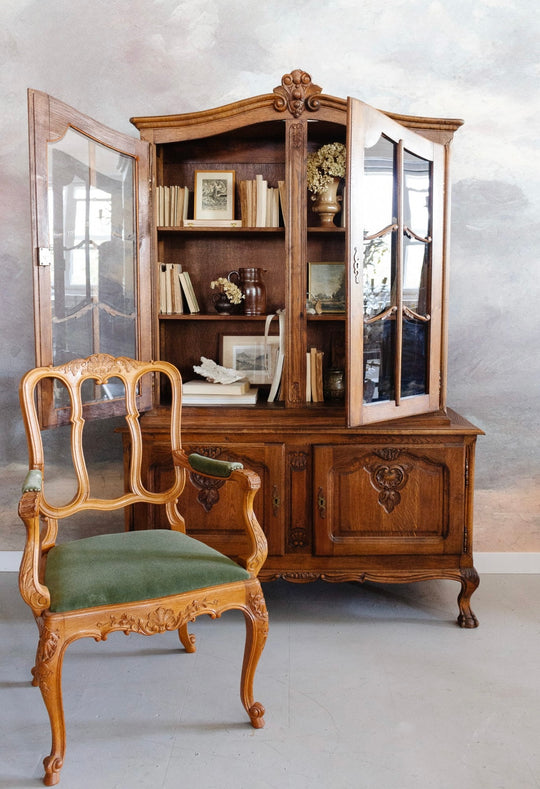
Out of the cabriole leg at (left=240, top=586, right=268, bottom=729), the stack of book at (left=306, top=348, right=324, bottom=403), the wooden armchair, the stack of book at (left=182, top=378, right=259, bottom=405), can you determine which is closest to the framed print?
the stack of book at (left=306, top=348, right=324, bottom=403)

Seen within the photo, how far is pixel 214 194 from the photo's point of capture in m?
3.40

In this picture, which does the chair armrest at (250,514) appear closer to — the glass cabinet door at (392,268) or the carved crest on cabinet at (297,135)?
the glass cabinet door at (392,268)

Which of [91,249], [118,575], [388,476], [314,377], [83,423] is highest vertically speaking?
[91,249]

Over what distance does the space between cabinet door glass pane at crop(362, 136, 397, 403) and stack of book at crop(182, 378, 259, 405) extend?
2.09 feet

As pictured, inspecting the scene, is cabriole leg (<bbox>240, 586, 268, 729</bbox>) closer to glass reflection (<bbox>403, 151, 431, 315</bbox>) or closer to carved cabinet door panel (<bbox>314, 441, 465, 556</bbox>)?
carved cabinet door panel (<bbox>314, 441, 465, 556</bbox>)

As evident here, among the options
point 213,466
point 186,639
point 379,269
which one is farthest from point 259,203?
point 186,639

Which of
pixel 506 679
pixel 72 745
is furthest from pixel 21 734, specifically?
pixel 506 679

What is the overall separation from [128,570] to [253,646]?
0.47 meters

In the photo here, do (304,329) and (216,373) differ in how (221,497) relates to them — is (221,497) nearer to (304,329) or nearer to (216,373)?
(216,373)

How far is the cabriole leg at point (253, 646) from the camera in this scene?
7.32 feet

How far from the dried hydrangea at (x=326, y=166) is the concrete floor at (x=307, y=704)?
190 centimetres

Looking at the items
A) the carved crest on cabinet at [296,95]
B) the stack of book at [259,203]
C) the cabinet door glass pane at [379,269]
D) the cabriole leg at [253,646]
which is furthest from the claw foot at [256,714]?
the carved crest on cabinet at [296,95]

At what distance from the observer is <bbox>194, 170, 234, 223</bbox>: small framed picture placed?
3389 mm

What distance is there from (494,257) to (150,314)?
1733 mm
